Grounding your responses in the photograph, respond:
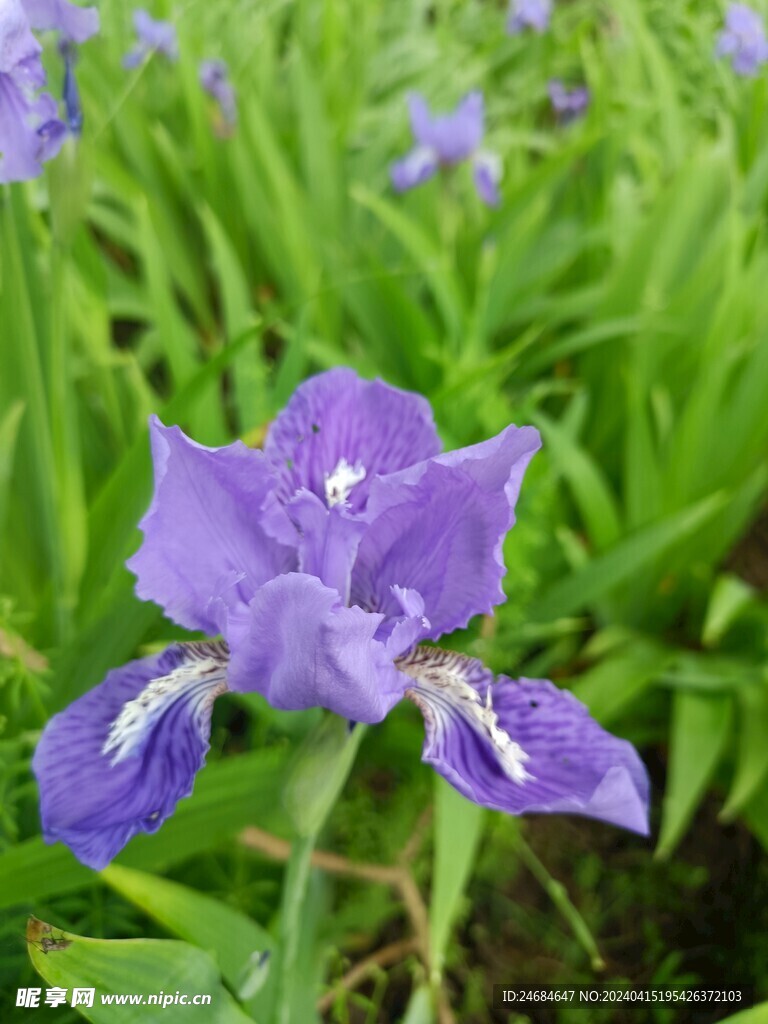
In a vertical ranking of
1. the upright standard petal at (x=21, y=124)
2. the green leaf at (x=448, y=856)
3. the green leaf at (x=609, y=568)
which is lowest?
the green leaf at (x=448, y=856)

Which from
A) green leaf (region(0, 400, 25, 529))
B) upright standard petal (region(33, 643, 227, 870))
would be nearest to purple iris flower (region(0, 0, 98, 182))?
green leaf (region(0, 400, 25, 529))

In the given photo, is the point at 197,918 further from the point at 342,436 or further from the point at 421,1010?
the point at 342,436

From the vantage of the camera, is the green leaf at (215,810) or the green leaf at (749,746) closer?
the green leaf at (215,810)

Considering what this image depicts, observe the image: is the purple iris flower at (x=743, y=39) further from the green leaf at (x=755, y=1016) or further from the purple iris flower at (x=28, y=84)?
the green leaf at (x=755, y=1016)

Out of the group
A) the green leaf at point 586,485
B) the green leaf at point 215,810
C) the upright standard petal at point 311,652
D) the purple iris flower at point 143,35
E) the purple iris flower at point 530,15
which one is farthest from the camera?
the purple iris flower at point 530,15

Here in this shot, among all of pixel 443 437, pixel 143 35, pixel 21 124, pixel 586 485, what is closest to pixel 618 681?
pixel 586 485

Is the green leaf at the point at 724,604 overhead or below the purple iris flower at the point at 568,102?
below

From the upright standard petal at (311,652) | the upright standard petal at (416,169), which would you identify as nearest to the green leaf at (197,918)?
the upright standard petal at (311,652)

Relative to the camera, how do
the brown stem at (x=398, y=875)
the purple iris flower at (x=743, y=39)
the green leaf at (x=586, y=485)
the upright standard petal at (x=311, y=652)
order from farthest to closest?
1. the purple iris flower at (x=743, y=39)
2. the green leaf at (x=586, y=485)
3. the brown stem at (x=398, y=875)
4. the upright standard petal at (x=311, y=652)
